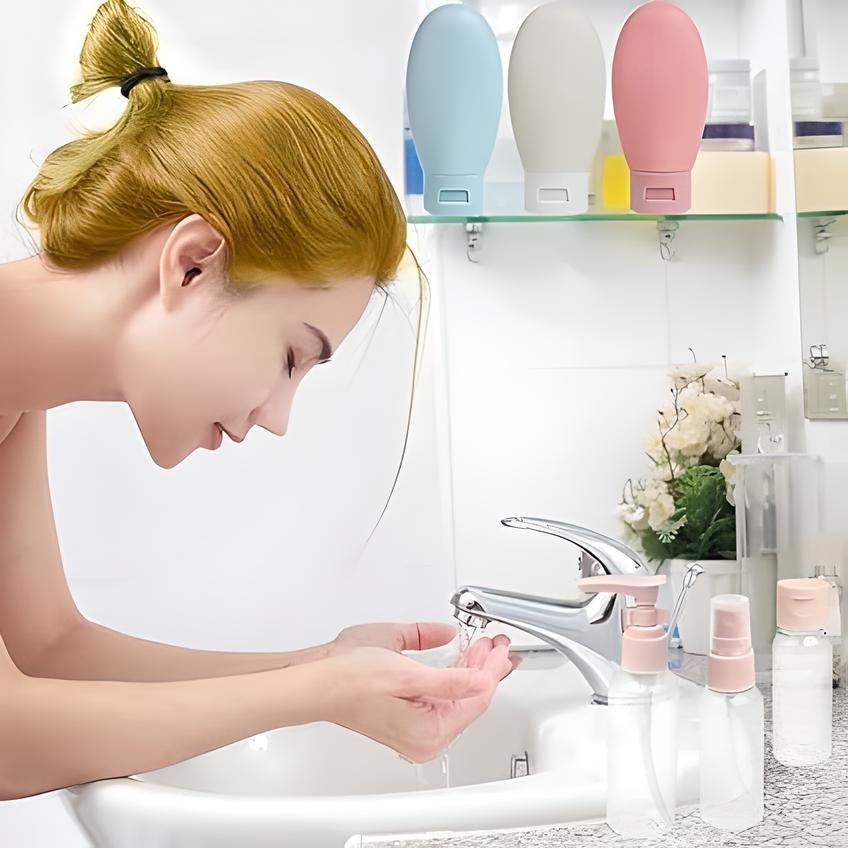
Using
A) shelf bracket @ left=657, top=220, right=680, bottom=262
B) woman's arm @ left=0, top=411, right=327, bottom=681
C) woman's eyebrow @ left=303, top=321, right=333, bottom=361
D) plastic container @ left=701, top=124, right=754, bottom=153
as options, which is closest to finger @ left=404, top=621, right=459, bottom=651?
woman's arm @ left=0, top=411, right=327, bottom=681

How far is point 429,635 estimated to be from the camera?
1.16 metres

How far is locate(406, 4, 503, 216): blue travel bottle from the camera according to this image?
1099 mm

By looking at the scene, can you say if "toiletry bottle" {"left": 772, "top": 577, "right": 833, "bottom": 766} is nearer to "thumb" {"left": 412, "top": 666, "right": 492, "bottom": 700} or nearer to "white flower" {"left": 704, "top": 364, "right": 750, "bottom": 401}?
"thumb" {"left": 412, "top": 666, "right": 492, "bottom": 700}

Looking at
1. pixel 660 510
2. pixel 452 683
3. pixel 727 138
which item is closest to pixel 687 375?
pixel 660 510

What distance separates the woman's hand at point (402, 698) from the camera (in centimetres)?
93

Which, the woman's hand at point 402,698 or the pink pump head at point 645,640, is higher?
the pink pump head at point 645,640

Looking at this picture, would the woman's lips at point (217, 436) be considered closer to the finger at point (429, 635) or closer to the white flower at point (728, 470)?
the finger at point (429, 635)

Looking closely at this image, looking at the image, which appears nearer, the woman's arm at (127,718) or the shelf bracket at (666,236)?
the woman's arm at (127,718)

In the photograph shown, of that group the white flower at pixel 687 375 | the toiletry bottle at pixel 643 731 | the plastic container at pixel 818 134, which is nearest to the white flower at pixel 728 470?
the white flower at pixel 687 375

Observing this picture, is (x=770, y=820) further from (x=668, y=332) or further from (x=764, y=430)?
(x=668, y=332)

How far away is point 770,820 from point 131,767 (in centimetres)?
53

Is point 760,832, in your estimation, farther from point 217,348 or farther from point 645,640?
point 217,348

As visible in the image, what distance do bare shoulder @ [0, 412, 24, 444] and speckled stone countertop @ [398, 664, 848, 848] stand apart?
0.61 metres

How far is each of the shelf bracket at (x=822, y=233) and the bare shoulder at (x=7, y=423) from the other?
0.86m
